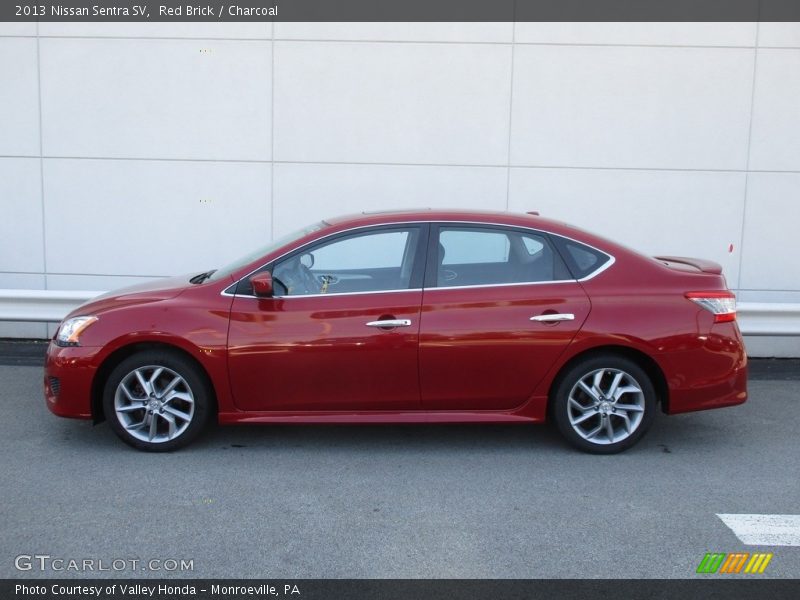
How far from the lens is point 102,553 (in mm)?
4250

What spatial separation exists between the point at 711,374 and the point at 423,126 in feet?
14.8

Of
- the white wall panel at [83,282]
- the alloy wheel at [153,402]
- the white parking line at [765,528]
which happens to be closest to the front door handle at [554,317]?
the white parking line at [765,528]

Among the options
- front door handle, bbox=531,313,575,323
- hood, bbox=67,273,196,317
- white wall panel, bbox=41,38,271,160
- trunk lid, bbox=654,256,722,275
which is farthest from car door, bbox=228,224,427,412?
white wall panel, bbox=41,38,271,160

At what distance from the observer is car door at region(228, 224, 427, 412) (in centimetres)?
560

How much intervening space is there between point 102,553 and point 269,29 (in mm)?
6346

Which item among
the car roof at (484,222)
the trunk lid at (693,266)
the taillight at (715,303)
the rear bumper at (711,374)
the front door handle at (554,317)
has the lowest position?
the rear bumper at (711,374)

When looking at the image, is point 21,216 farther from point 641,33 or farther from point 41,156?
point 641,33

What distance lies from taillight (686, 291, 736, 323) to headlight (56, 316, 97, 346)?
4.05 m

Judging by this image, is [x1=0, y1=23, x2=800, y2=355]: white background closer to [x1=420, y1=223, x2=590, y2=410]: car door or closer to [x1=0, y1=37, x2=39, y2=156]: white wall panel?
[x1=0, y1=37, x2=39, y2=156]: white wall panel

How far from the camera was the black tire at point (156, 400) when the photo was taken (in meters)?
5.66

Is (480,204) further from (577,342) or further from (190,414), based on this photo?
(190,414)

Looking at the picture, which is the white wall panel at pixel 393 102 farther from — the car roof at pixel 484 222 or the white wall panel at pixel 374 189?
the car roof at pixel 484 222

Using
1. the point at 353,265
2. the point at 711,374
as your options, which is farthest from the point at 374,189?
the point at 711,374

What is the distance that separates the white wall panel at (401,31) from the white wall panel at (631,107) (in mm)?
398
